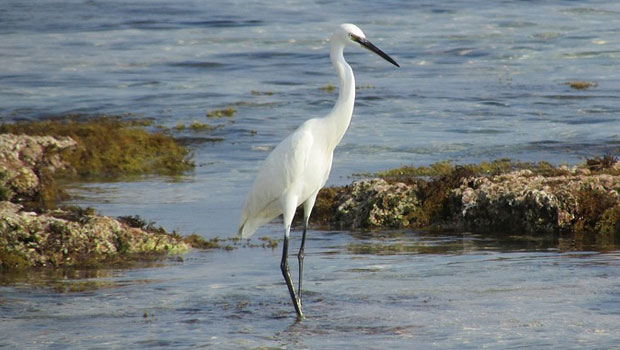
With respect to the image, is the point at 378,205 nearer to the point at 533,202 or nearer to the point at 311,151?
the point at 533,202

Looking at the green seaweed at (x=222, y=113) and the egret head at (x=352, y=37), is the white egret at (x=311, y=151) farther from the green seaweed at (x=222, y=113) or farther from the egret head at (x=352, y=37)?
the green seaweed at (x=222, y=113)

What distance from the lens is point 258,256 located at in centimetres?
932

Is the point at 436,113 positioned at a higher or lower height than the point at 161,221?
higher

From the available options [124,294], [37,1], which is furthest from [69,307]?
[37,1]

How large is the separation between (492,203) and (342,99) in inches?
119

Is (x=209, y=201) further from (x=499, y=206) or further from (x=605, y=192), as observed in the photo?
(x=605, y=192)

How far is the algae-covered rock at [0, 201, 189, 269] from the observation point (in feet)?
28.3

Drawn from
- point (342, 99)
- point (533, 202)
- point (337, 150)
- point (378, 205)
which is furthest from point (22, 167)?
point (337, 150)

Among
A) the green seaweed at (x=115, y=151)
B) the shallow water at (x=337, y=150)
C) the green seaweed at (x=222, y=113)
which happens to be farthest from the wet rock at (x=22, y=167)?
the green seaweed at (x=222, y=113)

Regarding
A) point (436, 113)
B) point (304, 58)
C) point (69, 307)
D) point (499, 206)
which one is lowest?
point (69, 307)

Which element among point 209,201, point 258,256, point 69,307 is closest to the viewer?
point 69,307

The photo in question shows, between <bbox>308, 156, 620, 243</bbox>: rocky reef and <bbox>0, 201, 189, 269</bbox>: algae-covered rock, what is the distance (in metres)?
2.18

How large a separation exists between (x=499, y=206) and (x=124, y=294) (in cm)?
408

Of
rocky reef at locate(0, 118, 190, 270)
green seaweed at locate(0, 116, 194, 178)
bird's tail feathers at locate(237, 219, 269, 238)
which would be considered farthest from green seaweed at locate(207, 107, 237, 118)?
bird's tail feathers at locate(237, 219, 269, 238)
